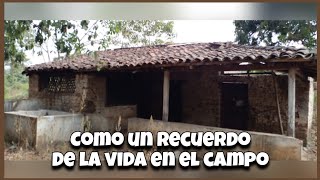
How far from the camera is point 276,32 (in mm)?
13766

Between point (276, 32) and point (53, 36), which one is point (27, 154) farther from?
point (276, 32)

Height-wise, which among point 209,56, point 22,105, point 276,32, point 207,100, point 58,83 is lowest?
point 22,105

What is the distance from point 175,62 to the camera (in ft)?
23.1

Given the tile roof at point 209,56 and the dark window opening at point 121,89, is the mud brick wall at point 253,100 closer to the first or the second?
the tile roof at point 209,56

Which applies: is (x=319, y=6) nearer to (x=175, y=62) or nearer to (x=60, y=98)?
(x=175, y=62)

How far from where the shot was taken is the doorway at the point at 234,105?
10031 mm

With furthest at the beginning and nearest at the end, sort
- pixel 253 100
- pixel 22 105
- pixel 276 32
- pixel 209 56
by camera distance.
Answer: pixel 276 32 → pixel 22 105 → pixel 253 100 → pixel 209 56

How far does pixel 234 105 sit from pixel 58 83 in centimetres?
567

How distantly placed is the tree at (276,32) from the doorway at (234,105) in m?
2.92

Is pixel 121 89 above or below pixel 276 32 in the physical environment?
below

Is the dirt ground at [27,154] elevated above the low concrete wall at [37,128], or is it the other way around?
the low concrete wall at [37,128]

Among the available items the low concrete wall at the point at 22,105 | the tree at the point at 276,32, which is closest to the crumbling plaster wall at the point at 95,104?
the low concrete wall at the point at 22,105

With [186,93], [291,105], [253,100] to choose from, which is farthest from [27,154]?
[253,100]

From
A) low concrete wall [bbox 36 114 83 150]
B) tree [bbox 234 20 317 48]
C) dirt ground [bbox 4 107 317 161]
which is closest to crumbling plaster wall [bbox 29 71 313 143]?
low concrete wall [bbox 36 114 83 150]
